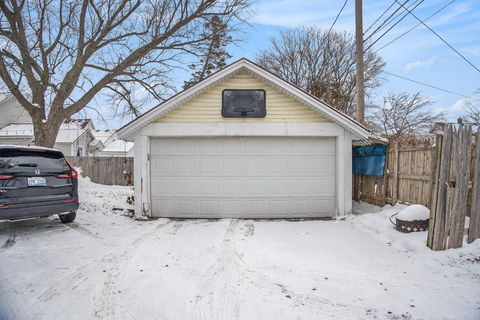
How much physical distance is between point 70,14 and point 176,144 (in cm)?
759

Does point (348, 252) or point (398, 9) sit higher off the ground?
point (398, 9)

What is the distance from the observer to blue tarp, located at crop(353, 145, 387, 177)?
30.5 ft

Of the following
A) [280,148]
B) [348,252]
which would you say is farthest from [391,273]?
[280,148]

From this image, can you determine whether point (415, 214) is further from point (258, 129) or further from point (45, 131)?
point (45, 131)

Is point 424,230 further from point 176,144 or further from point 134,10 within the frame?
point 134,10

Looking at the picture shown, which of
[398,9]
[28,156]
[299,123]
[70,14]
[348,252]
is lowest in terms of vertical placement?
[348,252]

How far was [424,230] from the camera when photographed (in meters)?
6.34

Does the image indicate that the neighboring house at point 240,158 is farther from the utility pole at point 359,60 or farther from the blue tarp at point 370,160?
the utility pole at point 359,60

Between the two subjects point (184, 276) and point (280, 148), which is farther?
point (280, 148)

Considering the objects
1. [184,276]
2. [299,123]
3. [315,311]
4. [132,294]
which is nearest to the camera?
[315,311]

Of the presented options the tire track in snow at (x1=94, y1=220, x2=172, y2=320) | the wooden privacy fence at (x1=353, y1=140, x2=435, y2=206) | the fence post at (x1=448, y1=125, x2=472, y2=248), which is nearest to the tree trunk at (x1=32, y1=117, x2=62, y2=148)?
the tire track in snow at (x1=94, y1=220, x2=172, y2=320)

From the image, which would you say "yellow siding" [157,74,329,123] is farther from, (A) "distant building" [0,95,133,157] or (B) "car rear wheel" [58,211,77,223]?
(A) "distant building" [0,95,133,157]

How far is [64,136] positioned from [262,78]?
32.2 meters

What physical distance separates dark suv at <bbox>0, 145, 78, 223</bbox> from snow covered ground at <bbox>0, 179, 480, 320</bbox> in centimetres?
59
